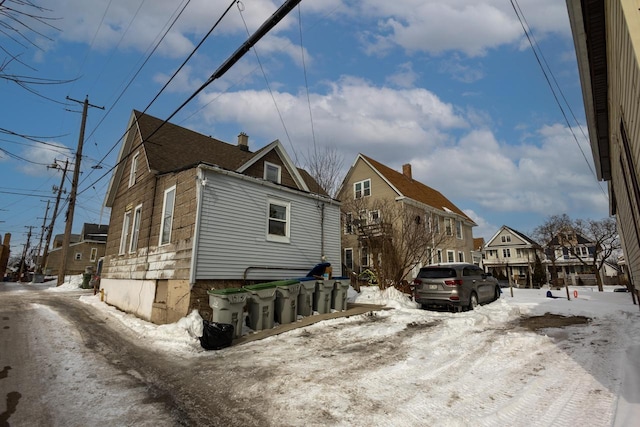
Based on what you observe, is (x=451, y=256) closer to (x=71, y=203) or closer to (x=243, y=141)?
(x=243, y=141)

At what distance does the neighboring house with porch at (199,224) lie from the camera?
10273 millimetres

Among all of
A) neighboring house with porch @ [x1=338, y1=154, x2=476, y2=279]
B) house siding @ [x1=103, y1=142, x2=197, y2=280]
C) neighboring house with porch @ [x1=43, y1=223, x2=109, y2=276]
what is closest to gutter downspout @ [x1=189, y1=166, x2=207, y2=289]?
house siding @ [x1=103, y1=142, x2=197, y2=280]

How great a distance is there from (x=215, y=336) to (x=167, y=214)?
6271mm

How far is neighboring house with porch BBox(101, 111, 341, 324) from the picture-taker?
404 inches

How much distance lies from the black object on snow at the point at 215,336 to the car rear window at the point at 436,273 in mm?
7452

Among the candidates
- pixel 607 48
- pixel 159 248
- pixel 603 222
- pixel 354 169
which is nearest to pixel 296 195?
pixel 159 248

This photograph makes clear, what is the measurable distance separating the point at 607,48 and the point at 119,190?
1975cm

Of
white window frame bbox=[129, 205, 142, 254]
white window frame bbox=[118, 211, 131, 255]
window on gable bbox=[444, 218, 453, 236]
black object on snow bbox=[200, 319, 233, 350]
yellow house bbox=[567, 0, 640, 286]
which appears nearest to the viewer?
yellow house bbox=[567, 0, 640, 286]

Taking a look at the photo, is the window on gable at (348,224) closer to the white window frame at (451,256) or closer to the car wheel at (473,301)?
the white window frame at (451,256)

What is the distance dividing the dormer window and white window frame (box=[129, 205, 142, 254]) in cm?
570

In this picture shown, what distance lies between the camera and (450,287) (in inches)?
435

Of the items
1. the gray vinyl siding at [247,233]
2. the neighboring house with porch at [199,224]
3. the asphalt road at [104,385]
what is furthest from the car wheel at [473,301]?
the asphalt road at [104,385]

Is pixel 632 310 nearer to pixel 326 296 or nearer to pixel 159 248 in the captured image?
pixel 326 296

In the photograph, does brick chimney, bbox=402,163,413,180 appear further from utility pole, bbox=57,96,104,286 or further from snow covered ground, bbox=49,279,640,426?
utility pole, bbox=57,96,104,286
